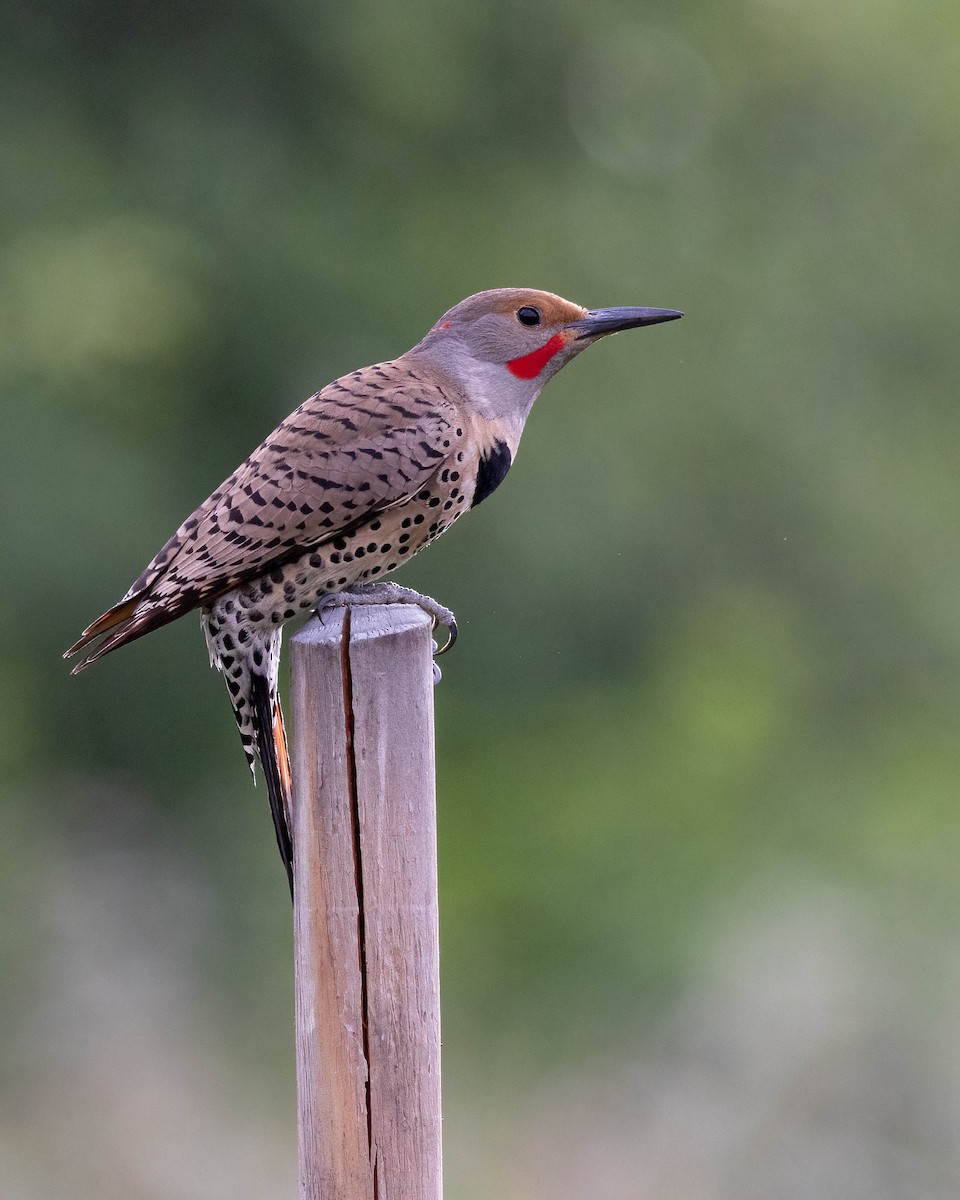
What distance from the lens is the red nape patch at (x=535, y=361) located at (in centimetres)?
366

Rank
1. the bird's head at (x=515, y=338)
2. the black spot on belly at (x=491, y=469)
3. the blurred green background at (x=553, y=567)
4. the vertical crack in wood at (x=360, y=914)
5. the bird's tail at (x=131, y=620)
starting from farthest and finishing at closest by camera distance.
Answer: the blurred green background at (x=553, y=567) → the bird's head at (x=515, y=338) → the black spot on belly at (x=491, y=469) → the bird's tail at (x=131, y=620) → the vertical crack in wood at (x=360, y=914)

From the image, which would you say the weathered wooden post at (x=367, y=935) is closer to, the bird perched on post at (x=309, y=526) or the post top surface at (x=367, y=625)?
the post top surface at (x=367, y=625)

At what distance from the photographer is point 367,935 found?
7.91ft

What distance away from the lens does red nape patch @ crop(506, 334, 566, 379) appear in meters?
3.66

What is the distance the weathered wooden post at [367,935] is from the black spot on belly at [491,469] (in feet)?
3.55

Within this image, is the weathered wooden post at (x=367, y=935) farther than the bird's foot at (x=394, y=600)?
No

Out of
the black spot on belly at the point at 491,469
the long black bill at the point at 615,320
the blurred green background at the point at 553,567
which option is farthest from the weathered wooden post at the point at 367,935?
the blurred green background at the point at 553,567

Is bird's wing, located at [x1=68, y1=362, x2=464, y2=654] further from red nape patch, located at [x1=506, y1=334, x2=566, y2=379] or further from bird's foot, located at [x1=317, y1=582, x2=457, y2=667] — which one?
red nape patch, located at [x1=506, y1=334, x2=566, y2=379]

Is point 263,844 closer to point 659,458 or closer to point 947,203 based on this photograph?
point 659,458

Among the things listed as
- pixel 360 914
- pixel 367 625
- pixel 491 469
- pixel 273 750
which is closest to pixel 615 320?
pixel 491 469

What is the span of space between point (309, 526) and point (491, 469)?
49cm

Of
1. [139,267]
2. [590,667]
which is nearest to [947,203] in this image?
[590,667]

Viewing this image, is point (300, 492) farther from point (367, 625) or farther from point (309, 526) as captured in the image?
point (367, 625)

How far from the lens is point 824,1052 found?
7.93m
